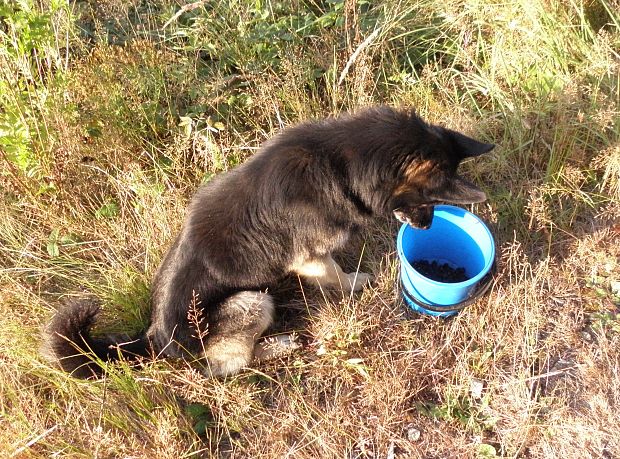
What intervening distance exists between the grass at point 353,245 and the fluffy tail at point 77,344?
151 mm

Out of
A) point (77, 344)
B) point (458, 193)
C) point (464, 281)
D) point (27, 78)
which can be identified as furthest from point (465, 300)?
point (27, 78)

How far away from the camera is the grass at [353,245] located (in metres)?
2.78

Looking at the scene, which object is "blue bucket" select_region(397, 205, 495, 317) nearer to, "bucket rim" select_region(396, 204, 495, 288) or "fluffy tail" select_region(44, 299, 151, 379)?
"bucket rim" select_region(396, 204, 495, 288)

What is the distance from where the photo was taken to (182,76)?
3.93 m

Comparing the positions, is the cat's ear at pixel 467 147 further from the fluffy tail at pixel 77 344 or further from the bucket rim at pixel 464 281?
the fluffy tail at pixel 77 344

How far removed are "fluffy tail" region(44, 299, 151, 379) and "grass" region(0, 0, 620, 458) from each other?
0.50 ft

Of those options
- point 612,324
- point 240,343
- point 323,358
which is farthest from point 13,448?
point 612,324

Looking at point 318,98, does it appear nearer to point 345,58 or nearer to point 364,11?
point 345,58

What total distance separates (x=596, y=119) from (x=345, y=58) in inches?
77.9

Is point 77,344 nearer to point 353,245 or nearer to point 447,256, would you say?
point 353,245

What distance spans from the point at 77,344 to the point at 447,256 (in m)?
2.58

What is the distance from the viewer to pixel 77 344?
259 centimetres

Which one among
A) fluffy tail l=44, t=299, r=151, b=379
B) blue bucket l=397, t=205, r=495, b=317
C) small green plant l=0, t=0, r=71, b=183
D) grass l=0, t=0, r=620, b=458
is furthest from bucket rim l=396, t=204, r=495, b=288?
small green plant l=0, t=0, r=71, b=183

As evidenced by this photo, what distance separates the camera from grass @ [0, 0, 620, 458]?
2.78 meters
